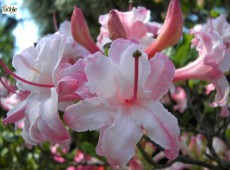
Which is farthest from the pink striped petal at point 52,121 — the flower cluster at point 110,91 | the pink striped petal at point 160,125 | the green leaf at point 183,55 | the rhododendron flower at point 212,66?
the green leaf at point 183,55

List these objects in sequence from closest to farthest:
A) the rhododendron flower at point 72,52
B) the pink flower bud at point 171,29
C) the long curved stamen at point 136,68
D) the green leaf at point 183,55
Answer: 1. the long curved stamen at point 136,68
2. the pink flower bud at point 171,29
3. the rhododendron flower at point 72,52
4. the green leaf at point 183,55

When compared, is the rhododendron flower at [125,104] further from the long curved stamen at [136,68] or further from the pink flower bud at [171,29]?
the pink flower bud at [171,29]

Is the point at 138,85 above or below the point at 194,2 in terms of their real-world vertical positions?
above

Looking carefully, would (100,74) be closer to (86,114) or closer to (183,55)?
(86,114)

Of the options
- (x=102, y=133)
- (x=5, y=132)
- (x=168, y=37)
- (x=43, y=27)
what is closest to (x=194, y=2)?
(x=5, y=132)

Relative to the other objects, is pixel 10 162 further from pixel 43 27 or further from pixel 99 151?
pixel 43 27

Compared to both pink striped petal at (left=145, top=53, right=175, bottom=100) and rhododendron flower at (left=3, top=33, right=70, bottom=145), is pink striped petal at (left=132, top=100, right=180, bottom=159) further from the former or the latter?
rhododendron flower at (left=3, top=33, right=70, bottom=145)
